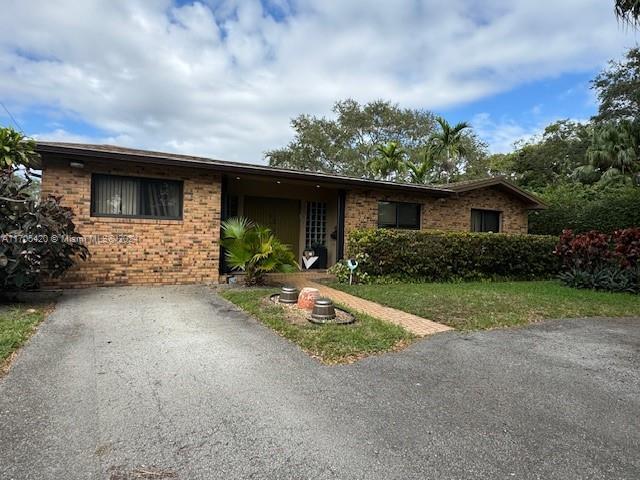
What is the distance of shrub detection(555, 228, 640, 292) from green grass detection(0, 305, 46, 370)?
11504 millimetres

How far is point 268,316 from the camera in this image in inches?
224

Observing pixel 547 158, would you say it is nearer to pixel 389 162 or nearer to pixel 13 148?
pixel 389 162

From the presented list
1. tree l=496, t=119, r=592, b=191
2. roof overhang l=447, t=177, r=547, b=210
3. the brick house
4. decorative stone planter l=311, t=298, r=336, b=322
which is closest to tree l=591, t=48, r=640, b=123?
tree l=496, t=119, r=592, b=191

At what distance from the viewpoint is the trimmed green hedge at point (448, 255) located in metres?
9.76

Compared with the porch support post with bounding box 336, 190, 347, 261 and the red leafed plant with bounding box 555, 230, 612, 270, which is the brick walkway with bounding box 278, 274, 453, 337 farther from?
the red leafed plant with bounding box 555, 230, 612, 270

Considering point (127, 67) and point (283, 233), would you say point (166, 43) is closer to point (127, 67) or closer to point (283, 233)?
point (127, 67)

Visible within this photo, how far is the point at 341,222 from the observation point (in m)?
11.2

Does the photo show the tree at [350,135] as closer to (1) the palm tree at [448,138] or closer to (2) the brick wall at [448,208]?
(1) the palm tree at [448,138]

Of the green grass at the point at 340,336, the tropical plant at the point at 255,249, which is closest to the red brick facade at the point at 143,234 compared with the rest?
the tropical plant at the point at 255,249

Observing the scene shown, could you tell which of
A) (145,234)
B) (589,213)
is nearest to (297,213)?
(145,234)

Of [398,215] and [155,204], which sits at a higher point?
[398,215]

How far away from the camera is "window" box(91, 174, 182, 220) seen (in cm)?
829

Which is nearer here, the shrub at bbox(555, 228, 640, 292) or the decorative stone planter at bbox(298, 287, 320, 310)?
the decorative stone planter at bbox(298, 287, 320, 310)

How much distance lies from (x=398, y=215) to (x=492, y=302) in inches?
212
